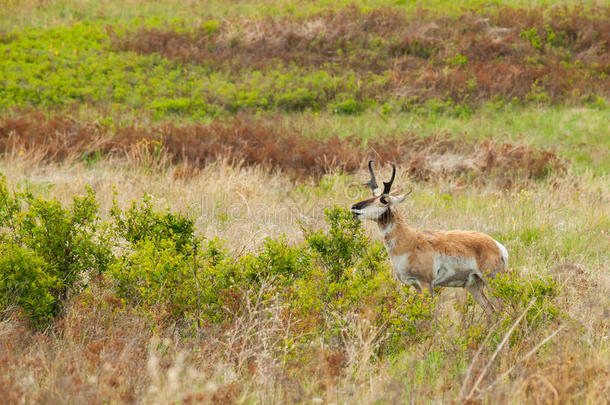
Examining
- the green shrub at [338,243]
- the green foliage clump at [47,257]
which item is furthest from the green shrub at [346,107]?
the green foliage clump at [47,257]

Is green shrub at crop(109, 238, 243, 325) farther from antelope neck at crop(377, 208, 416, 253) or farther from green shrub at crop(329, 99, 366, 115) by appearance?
green shrub at crop(329, 99, 366, 115)

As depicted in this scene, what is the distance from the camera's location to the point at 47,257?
21.1ft

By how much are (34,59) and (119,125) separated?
7572 millimetres

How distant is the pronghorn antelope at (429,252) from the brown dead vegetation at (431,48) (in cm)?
1498

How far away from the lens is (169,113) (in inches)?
800

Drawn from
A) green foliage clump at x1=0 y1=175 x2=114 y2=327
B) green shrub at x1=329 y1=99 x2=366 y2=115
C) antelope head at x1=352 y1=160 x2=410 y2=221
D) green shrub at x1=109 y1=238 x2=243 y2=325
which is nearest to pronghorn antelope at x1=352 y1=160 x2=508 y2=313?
antelope head at x1=352 y1=160 x2=410 y2=221

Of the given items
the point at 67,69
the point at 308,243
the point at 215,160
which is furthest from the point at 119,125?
the point at 308,243

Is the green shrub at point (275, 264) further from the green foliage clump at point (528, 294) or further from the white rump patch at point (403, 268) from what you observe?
the green foliage clump at point (528, 294)

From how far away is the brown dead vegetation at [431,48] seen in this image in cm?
2189

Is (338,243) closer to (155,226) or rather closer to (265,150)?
(155,226)

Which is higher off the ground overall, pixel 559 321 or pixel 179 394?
pixel 179 394

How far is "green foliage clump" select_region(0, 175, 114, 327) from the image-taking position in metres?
5.89

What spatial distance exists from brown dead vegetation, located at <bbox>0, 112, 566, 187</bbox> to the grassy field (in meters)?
0.07

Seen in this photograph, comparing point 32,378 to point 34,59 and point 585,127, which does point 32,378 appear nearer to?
point 585,127
